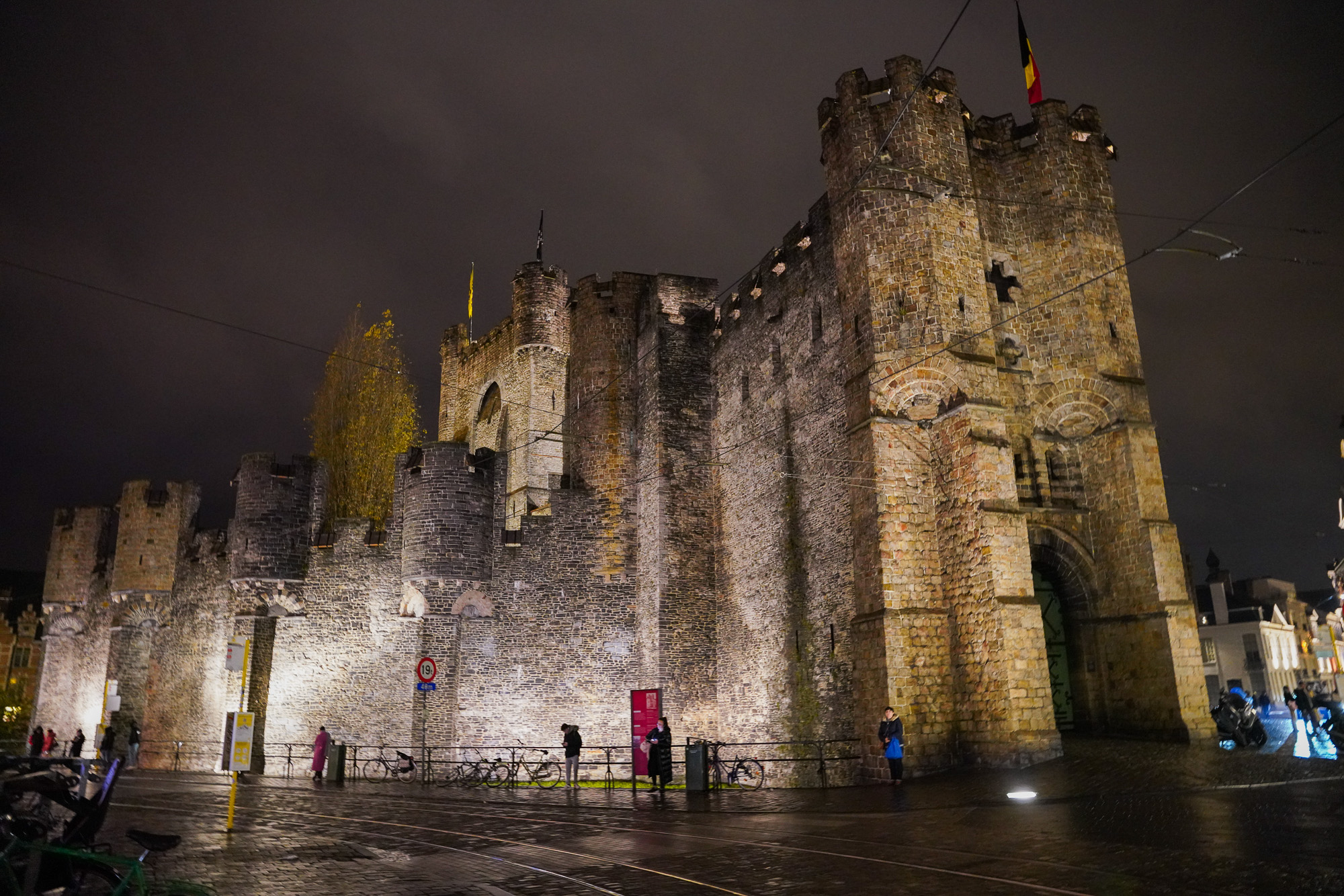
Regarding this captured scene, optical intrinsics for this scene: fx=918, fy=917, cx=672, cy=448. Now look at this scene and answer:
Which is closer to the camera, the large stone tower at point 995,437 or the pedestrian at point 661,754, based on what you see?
the large stone tower at point 995,437

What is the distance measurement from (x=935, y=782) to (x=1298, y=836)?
222 inches

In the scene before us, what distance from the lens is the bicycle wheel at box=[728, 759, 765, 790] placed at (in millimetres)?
16359

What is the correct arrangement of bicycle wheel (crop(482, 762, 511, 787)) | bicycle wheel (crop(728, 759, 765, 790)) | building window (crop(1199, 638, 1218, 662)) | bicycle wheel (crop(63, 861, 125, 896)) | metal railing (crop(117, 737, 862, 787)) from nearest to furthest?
bicycle wheel (crop(63, 861, 125, 896))
bicycle wheel (crop(728, 759, 765, 790))
metal railing (crop(117, 737, 862, 787))
bicycle wheel (crop(482, 762, 511, 787))
building window (crop(1199, 638, 1218, 662))

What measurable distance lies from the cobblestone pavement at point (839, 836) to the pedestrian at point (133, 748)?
9.89m

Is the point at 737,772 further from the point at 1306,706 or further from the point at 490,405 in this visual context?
the point at 490,405

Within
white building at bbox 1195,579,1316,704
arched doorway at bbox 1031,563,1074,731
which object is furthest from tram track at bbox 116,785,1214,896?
white building at bbox 1195,579,1316,704

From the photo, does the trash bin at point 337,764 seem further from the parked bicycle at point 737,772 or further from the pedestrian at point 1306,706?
the pedestrian at point 1306,706

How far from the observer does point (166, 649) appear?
81.0 feet

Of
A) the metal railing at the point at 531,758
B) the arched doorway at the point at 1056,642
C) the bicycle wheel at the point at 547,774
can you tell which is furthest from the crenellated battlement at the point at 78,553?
the arched doorway at the point at 1056,642

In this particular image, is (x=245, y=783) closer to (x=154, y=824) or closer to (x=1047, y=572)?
(x=154, y=824)

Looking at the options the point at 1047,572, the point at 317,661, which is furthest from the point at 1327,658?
the point at 317,661

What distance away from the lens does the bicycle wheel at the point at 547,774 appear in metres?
18.4

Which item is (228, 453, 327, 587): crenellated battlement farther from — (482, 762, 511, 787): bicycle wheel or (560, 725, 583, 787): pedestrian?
(560, 725, 583, 787): pedestrian

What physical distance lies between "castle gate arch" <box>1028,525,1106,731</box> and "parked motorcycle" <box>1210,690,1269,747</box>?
6.09 ft
